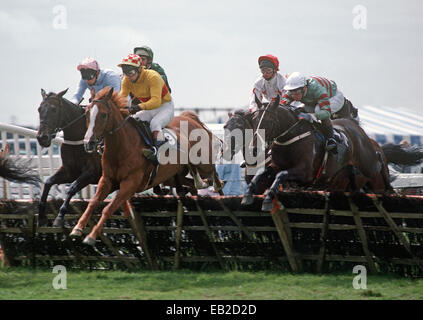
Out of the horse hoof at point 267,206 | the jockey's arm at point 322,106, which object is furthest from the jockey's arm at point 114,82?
the horse hoof at point 267,206

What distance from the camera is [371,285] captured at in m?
6.52

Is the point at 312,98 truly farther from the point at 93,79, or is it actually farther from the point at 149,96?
the point at 93,79

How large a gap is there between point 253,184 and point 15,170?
2776 millimetres

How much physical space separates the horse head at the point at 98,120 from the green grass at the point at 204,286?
1.40m

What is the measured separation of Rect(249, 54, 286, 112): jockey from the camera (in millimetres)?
8789

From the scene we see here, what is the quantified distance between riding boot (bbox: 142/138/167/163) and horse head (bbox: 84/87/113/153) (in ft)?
1.74

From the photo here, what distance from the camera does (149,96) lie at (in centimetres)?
830

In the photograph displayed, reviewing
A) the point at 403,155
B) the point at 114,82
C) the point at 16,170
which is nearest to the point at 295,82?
the point at 114,82

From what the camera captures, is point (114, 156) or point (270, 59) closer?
point (114, 156)

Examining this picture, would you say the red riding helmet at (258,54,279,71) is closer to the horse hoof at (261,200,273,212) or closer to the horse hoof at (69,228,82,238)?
the horse hoof at (261,200,273,212)

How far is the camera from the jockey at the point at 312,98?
8.12m

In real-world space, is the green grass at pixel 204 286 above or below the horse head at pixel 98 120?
below

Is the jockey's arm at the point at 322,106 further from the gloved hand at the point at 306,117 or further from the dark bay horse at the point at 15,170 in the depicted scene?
the dark bay horse at the point at 15,170

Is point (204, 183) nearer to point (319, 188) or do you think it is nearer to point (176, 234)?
point (319, 188)
